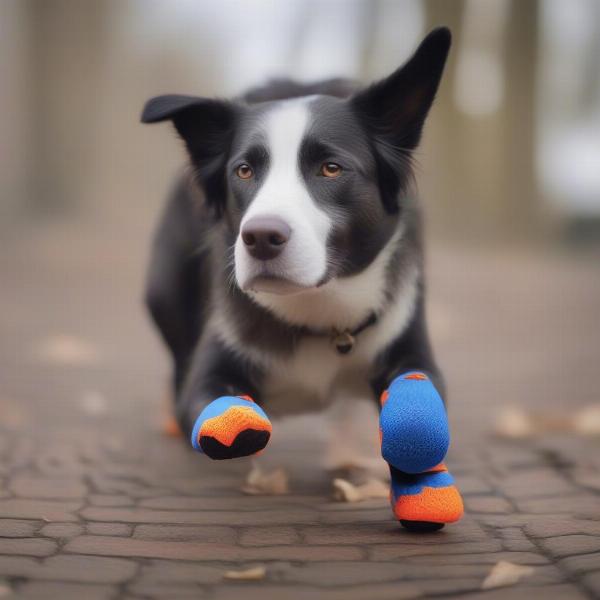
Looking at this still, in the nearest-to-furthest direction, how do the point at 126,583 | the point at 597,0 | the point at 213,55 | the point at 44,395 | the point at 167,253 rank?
the point at 126,583, the point at 167,253, the point at 44,395, the point at 597,0, the point at 213,55

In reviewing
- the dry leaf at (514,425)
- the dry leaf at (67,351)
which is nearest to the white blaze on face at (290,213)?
the dry leaf at (514,425)

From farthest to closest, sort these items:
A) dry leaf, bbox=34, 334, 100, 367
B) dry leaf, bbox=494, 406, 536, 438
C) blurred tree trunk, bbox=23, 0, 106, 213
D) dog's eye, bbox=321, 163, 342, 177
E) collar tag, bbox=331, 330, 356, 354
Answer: blurred tree trunk, bbox=23, 0, 106, 213, dry leaf, bbox=34, 334, 100, 367, dry leaf, bbox=494, 406, 536, 438, collar tag, bbox=331, 330, 356, 354, dog's eye, bbox=321, 163, 342, 177

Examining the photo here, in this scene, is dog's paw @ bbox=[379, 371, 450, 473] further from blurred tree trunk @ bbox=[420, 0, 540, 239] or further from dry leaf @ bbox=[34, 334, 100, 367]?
blurred tree trunk @ bbox=[420, 0, 540, 239]

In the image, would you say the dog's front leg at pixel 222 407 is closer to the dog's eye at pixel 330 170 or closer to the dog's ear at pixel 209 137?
the dog's ear at pixel 209 137

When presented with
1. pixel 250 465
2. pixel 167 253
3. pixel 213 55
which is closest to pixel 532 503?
pixel 250 465

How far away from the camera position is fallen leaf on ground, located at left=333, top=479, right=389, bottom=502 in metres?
3.25

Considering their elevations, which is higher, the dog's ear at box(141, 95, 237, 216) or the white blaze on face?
the dog's ear at box(141, 95, 237, 216)

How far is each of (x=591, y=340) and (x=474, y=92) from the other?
924cm

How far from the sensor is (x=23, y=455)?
393cm

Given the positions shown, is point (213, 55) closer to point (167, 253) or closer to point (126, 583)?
point (167, 253)

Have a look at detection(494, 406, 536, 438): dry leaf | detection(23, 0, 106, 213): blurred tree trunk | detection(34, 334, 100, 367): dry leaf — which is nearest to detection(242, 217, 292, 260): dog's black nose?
detection(494, 406, 536, 438): dry leaf

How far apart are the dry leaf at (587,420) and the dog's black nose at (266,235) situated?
8.18 ft

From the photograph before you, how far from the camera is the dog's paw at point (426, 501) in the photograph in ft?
9.02

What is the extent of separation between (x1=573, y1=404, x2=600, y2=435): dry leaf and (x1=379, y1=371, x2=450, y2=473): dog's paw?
6.69 ft
